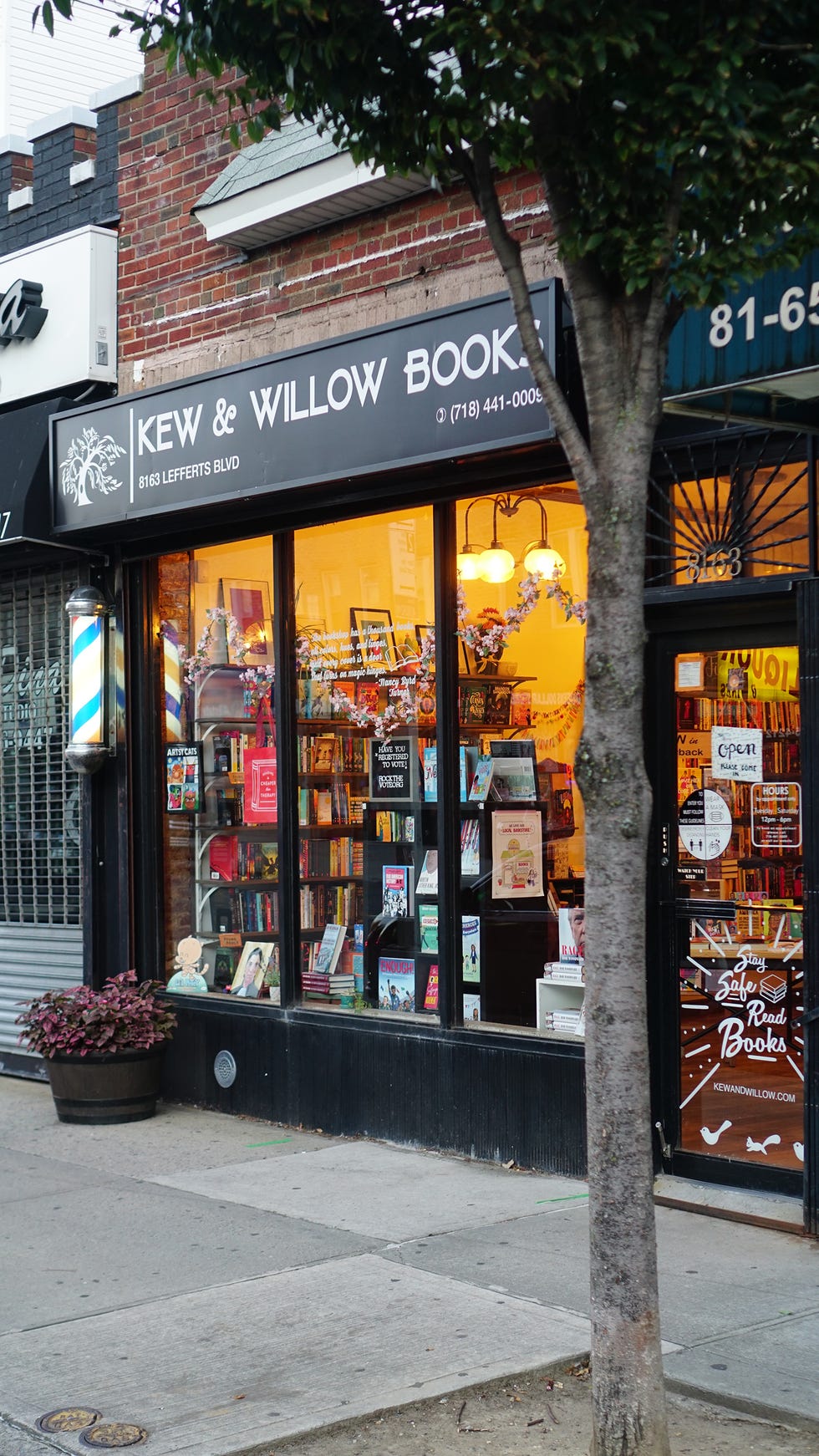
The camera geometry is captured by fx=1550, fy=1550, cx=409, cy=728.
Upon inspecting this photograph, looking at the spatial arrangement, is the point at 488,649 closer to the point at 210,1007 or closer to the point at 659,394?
the point at 210,1007

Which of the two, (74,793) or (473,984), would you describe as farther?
(74,793)

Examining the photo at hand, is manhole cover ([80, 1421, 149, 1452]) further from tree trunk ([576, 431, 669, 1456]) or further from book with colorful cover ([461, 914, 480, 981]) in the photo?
book with colorful cover ([461, 914, 480, 981])

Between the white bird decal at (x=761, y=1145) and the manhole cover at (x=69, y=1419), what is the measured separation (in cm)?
315

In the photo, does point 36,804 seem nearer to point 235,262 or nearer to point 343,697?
point 343,697

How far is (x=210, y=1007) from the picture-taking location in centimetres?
923

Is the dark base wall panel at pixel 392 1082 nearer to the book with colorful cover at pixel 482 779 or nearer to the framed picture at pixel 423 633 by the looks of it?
the book with colorful cover at pixel 482 779

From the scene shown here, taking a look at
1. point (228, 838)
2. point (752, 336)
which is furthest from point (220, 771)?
point (752, 336)

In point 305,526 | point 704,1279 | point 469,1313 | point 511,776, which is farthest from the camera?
point 305,526

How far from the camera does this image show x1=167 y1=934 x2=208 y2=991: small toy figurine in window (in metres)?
9.52

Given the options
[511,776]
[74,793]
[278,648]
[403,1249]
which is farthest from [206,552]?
[403,1249]

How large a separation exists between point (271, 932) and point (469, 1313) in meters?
4.02

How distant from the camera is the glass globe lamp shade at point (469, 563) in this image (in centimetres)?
789

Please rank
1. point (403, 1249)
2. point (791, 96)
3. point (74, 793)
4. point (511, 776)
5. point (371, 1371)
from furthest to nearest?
1. point (74, 793)
2. point (511, 776)
3. point (403, 1249)
4. point (371, 1371)
5. point (791, 96)

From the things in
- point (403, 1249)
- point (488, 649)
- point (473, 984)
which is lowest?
point (403, 1249)
